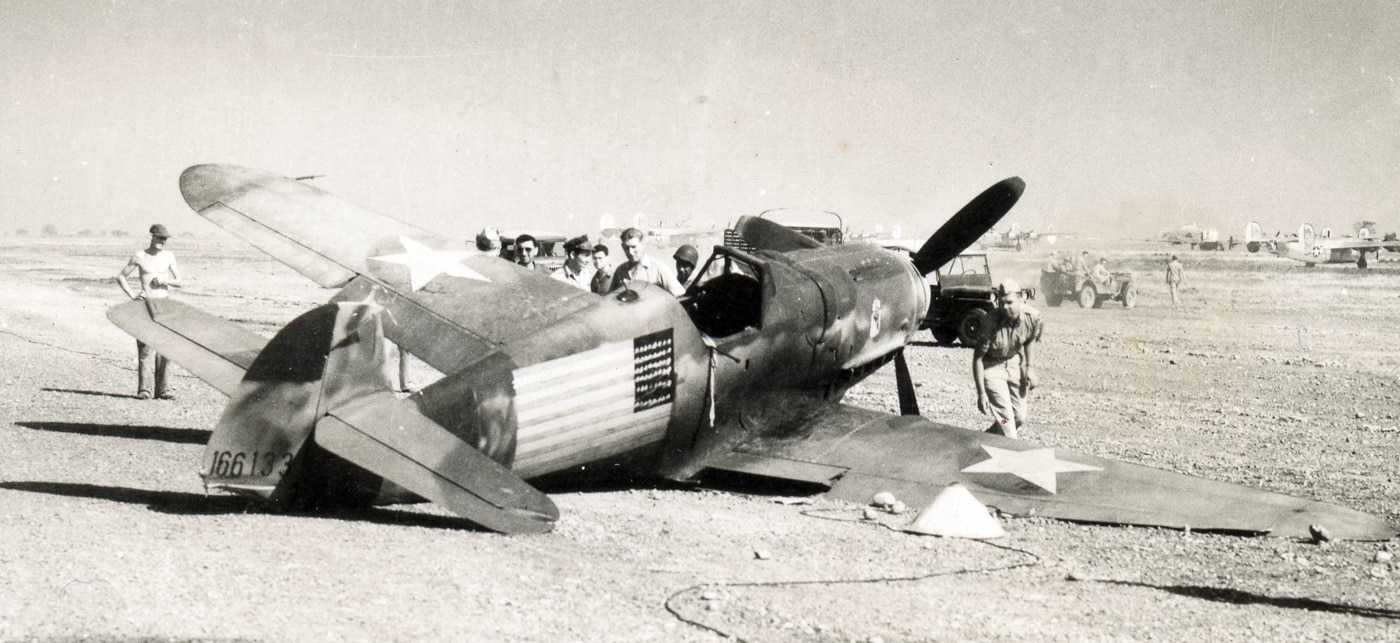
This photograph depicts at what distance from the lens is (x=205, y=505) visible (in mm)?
5422

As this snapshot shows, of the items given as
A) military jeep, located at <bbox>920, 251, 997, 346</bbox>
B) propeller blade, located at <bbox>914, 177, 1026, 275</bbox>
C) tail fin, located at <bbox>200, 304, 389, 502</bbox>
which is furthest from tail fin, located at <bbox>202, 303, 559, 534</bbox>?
military jeep, located at <bbox>920, 251, 997, 346</bbox>

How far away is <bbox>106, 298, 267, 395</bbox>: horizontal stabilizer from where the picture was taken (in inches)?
254

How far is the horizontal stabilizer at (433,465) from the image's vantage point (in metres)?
4.80

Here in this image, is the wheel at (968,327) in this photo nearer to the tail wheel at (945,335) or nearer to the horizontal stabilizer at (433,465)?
the tail wheel at (945,335)

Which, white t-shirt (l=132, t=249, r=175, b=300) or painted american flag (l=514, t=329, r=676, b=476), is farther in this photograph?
white t-shirt (l=132, t=249, r=175, b=300)

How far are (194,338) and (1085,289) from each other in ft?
83.2

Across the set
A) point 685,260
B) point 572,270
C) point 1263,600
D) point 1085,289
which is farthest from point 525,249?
point 1085,289

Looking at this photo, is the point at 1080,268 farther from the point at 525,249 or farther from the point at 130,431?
the point at 130,431

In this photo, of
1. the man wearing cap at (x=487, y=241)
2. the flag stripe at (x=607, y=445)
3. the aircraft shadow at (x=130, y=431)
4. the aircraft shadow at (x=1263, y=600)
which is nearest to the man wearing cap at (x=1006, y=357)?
the flag stripe at (x=607, y=445)

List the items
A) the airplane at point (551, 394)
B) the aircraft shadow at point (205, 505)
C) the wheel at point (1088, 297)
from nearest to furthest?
the airplane at point (551, 394), the aircraft shadow at point (205, 505), the wheel at point (1088, 297)

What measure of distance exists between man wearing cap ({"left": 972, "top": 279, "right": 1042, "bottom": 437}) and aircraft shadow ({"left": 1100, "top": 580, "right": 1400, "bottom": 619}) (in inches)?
131

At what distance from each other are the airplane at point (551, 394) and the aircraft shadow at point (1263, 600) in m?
0.96

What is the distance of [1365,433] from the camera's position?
9.81 meters

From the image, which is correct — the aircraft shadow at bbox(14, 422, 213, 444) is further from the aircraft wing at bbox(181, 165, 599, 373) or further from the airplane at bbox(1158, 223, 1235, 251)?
the airplane at bbox(1158, 223, 1235, 251)
